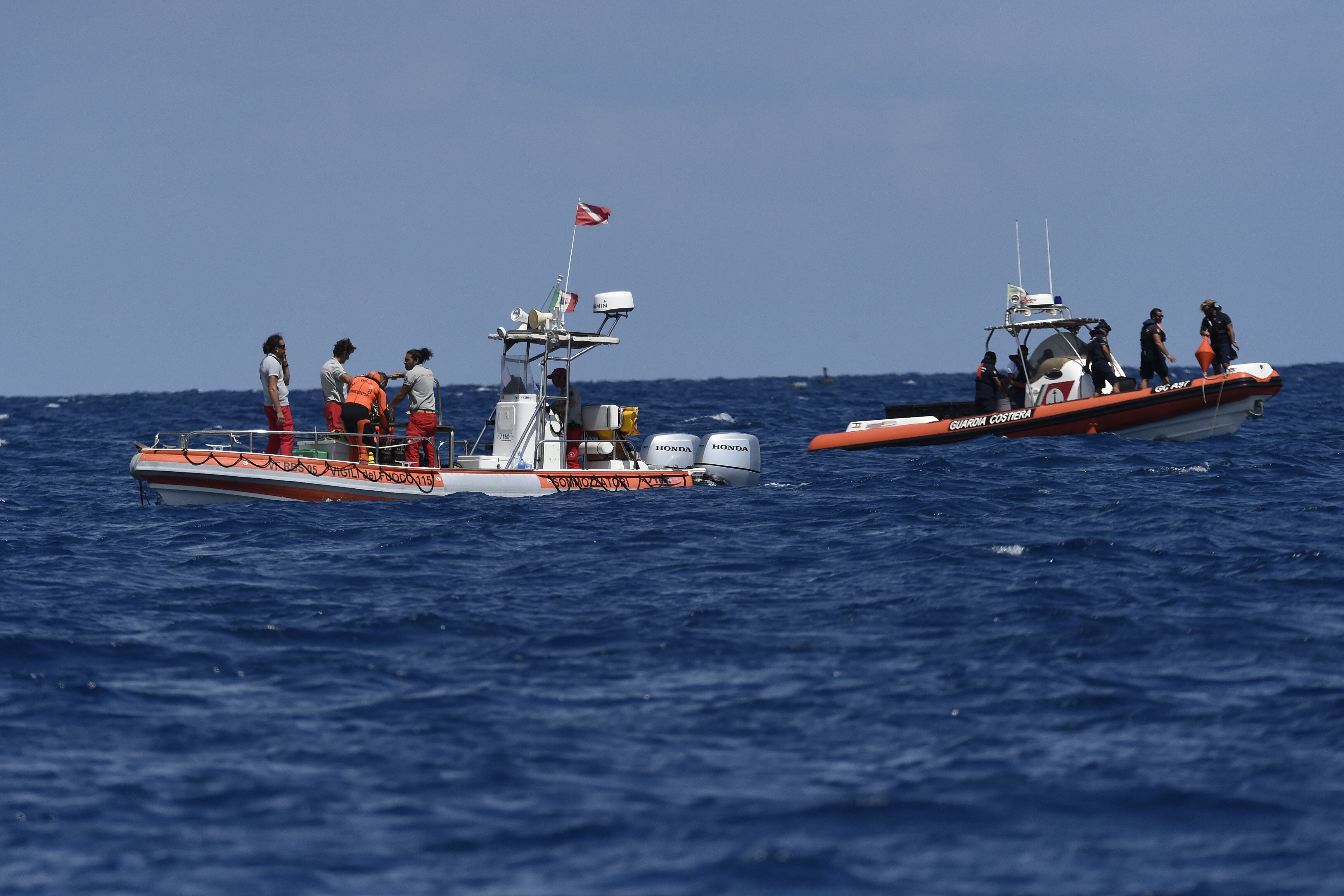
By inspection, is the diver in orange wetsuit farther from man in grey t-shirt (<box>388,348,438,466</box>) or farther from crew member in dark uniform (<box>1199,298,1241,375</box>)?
crew member in dark uniform (<box>1199,298,1241,375</box>)

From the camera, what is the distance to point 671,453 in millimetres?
18500

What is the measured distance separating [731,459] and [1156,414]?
9.75m

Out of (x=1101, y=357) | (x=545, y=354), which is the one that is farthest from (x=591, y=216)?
(x=1101, y=357)

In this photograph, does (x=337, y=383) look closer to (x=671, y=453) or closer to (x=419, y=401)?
(x=419, y=401)

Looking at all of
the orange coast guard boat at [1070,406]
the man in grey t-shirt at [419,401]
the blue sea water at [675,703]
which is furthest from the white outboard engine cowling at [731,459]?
the orange coast guard boat at [1070,406]

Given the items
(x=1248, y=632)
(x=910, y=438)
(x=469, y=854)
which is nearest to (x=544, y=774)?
(x=469, y=854)

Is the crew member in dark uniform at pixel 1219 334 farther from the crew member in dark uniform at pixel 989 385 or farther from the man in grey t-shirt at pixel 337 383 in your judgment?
the man in grey t-shirt at pixel 337 383

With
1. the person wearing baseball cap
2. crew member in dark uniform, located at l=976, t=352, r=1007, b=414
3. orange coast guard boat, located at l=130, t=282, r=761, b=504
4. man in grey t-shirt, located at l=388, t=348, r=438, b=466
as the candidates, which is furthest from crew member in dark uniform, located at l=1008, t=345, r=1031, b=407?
man in grey t-shirt, located at l=388, t=348, r=438, b=466

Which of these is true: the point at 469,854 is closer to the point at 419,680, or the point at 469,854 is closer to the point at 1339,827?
the point at 419,680

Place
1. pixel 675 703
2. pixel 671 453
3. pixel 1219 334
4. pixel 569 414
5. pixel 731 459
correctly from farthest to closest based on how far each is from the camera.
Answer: pixel 1219 334 < pixel 731 459 < pixel 671 453 < pixel 569 414 < pixel 675 703

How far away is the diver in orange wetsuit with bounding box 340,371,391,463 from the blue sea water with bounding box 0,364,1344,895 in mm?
1483

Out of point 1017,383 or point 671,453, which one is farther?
point 1017,383

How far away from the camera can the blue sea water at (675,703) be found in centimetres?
571

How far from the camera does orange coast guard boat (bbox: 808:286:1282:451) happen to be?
24156 mm
